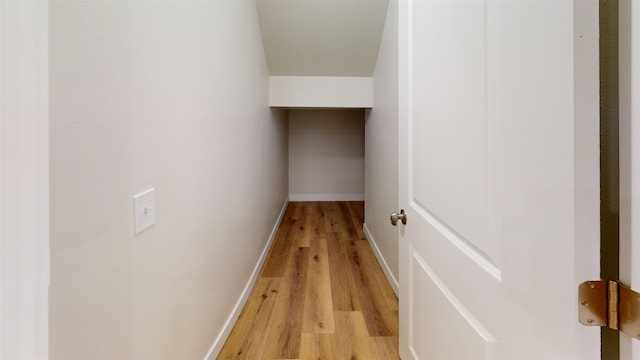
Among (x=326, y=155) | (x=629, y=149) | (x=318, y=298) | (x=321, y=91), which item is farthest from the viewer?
(x=326, y=155)

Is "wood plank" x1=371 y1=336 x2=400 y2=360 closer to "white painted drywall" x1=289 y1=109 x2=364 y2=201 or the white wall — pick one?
the white wall

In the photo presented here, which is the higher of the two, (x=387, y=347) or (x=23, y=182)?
(x=23, y=182)

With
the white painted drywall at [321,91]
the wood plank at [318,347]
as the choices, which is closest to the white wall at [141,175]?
the wood plank at [318,347]

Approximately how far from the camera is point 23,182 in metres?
0.49

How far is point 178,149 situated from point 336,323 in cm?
139

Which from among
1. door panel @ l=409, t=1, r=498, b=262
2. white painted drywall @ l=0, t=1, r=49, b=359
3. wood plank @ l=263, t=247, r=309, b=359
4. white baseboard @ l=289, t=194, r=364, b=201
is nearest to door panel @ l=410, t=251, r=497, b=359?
door panel @ l=409, t=1, r=498, b=262

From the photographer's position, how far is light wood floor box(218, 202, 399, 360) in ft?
5.56

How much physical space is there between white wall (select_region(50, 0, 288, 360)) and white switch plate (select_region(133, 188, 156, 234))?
3cm

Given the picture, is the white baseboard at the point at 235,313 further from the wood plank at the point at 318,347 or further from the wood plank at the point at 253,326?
the wood plank at the point at 318,347

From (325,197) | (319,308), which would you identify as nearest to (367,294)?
(319,308)

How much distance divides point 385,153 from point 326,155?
10.2ft

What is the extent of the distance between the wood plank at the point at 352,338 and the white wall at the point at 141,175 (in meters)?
0.66

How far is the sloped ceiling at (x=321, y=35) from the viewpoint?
103 inches

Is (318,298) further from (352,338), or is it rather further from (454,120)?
(454,120)
